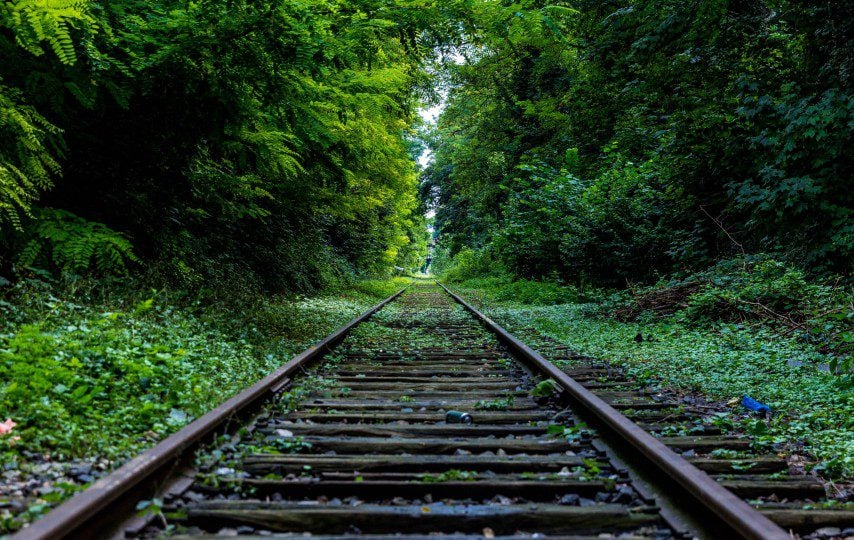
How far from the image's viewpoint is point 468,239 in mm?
36188

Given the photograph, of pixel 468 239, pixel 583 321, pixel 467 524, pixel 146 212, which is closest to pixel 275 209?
pixel 146 212

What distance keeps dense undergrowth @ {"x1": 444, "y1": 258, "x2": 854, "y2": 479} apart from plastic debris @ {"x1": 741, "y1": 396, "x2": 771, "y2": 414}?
6cm

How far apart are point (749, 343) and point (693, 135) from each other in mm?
4377

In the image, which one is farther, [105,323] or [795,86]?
[795,86]

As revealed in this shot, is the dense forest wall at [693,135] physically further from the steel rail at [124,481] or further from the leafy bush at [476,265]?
the leafy bush at [476,265]

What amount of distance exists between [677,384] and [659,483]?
2726 mm

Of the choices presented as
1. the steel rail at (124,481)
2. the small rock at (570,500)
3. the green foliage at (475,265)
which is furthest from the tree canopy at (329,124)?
the green foliage at (475,265)

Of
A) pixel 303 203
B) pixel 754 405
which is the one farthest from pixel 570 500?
pixel 303 203

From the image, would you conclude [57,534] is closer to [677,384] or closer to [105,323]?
[105,323]

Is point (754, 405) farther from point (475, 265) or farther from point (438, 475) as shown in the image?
point (475, 265)

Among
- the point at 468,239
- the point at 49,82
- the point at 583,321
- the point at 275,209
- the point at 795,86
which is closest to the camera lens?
the point at 49,82

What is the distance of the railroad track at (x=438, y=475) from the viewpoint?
2.21 metres

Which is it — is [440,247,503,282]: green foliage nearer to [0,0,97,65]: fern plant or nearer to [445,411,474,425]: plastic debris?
[445,411,474,425]: plastic debris

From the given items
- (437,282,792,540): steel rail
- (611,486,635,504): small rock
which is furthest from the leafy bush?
(611,486,635,504): small rock
